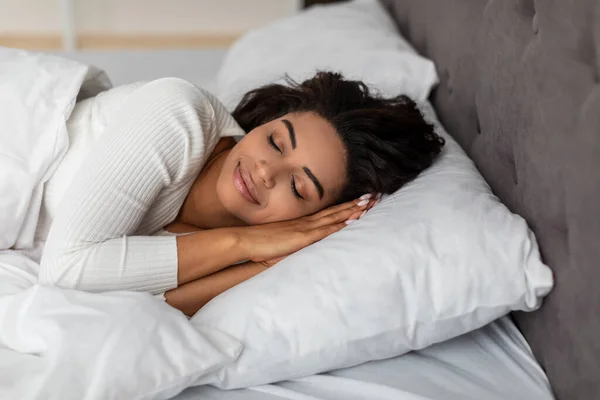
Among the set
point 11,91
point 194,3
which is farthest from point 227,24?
point 11,91

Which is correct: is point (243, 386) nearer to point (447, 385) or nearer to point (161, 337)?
point (161, 337)

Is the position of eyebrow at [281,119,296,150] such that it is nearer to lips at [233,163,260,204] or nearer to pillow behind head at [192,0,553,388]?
lips at [233,163,260,204]

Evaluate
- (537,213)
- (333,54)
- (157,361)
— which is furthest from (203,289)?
(333,54)

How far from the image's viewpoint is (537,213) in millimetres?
1057

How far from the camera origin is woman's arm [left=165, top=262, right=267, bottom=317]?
3.89ft

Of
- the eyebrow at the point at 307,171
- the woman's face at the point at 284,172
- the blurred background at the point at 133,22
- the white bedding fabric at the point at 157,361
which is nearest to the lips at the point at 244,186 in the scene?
the woman's face at the point at 284,172

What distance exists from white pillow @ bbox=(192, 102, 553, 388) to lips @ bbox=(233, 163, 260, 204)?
0.71 feet

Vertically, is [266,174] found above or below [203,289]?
above

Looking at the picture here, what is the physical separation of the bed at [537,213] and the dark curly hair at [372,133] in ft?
0.44

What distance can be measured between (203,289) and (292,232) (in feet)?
0.62

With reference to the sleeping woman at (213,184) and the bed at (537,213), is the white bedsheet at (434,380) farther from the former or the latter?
the sleeping woman at (213,184)

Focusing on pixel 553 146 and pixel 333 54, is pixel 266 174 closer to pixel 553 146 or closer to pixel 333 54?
pixel 553 146

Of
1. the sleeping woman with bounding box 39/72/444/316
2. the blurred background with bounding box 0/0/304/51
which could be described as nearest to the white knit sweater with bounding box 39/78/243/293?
the sleeping woman with bounding box 39/72/444/316

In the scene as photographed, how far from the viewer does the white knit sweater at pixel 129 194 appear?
109cm
